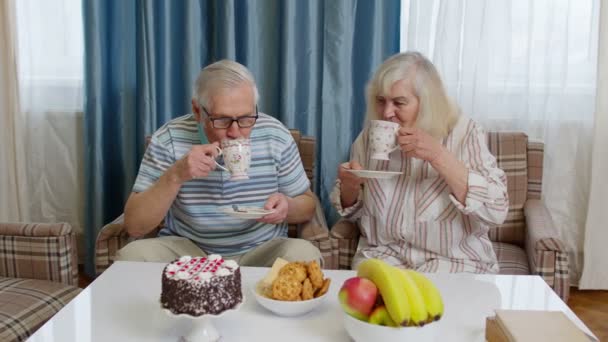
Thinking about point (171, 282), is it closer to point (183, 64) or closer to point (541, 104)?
point (183, 64)

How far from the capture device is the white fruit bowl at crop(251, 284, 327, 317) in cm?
129

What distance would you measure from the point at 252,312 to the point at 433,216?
752 mm

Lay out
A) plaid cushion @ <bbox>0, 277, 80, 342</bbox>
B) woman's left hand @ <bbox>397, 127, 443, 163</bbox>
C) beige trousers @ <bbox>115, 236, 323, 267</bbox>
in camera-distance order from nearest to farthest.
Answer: plaid cushion @ <bbox>0, 277, 80, 342</bbox> < woman's left hand @ <bbox>397, 127, 443, 163</bbox> < beige trousers @ <bbox>115, 236, 323, 267</bbox>

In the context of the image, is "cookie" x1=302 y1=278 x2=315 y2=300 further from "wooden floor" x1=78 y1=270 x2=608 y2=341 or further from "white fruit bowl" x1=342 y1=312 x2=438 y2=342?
"wooden floor" x1=78 y1=270 x2=608 y2=341

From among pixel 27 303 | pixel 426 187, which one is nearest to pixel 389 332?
pixel 426 187

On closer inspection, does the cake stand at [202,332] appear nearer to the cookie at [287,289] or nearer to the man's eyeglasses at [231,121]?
the cookie at [287,289]

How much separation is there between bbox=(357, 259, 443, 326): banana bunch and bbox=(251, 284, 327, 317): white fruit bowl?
0.61ft

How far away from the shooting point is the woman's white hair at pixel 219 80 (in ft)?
6.13

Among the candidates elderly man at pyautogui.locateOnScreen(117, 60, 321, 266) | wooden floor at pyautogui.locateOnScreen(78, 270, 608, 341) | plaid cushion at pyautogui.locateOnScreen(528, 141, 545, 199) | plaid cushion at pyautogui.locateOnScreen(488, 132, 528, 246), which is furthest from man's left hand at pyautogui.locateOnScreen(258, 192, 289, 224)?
wooden floor at pyautogui.locateOnScreen(78, 270, 608, 341)

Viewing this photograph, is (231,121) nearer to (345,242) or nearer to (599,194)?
(345,242)

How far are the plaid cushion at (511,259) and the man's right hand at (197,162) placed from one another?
3.40 feet

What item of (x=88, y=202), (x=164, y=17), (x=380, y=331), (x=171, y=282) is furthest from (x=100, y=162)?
(x=380, y=331)

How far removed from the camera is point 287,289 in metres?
1.30

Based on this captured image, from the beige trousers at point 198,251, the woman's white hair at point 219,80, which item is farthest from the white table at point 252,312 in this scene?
the woman's white hair at point 219,80
